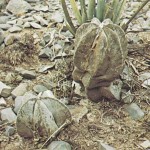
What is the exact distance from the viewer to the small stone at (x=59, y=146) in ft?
7.20

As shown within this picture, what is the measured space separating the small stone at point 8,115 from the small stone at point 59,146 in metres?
0.33

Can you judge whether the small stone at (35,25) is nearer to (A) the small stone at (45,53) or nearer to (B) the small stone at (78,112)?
(A) the small stone at (45,53)

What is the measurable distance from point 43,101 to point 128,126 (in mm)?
535

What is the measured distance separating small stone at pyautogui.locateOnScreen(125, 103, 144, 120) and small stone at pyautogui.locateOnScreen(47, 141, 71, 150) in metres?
0.48

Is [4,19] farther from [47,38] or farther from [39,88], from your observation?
[39,88]

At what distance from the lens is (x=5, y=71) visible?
2936 mm

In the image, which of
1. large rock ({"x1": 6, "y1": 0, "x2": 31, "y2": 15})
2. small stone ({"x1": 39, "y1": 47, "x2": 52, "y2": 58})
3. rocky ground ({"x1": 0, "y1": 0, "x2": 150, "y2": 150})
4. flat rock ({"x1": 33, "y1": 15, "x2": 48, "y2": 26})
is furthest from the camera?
large rock ({"x1": 6, "y1": 0, "x2": 31, "y2": 15})

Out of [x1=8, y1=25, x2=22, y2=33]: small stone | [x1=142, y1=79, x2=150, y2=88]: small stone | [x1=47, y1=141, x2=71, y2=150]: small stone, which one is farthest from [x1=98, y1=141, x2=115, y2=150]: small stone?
[x1=8, y1=25, x2=22, y2=33]: small stone

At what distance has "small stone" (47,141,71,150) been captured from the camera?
220 cm

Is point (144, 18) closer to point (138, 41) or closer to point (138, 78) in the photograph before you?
point (138, 41)

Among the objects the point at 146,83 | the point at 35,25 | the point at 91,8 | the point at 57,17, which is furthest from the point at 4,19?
the point at 146,83

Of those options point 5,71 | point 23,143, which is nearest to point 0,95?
point 5,71

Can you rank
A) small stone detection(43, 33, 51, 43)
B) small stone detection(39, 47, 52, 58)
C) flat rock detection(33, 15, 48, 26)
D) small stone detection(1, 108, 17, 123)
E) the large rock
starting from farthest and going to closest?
1. the large rock
2. flat rock detection(33, 15, 48, 26)
3. small stone detection(43, 33, 51, 43)
4. small stone detection(39, 47, 52, 58)
5. small stone detection(1, 108, 17, 123)

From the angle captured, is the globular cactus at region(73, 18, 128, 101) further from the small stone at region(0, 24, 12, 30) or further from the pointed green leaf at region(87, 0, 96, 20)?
the small stone at region(0, 24, 12, 30)
